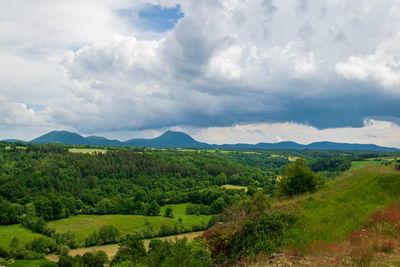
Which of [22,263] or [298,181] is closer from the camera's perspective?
[298,181]

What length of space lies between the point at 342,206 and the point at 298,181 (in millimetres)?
9019

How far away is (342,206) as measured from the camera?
65.3 feet

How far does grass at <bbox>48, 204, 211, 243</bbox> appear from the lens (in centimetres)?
9557

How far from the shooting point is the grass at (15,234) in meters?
78.8

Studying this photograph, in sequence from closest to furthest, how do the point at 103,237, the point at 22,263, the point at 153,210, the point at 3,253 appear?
the point at 22,263 → the point at 3,253 → the point at 103,237 → the point at 153,210

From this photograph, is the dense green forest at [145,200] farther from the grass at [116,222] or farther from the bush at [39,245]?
the grass at [116,222]

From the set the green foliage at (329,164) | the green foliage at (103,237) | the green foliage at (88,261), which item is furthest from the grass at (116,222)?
the green foliage at (329,164)

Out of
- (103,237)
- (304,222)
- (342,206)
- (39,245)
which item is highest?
(342,206)

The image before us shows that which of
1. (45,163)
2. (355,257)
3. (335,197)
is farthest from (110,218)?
(355,257)

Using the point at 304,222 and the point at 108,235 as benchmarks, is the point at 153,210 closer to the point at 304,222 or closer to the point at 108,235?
the point at 108,235

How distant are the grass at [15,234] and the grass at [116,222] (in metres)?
9.76

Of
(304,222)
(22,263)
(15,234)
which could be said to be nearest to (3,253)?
(22,263)

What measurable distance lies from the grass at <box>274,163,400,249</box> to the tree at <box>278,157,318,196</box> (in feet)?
13.3

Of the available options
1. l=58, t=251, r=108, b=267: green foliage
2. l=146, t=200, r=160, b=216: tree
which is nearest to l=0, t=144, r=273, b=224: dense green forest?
l=146, t=200, r=160, b=216: tree
